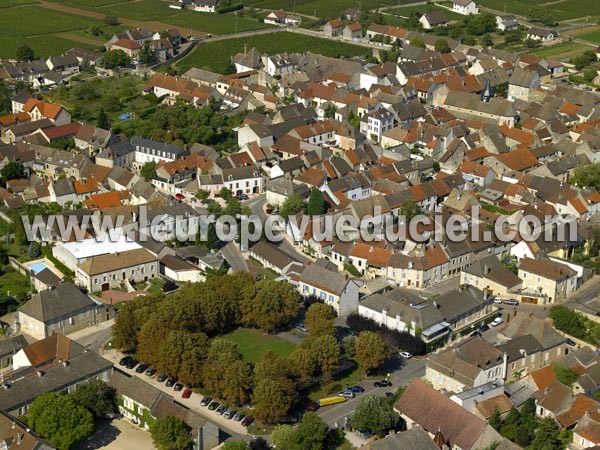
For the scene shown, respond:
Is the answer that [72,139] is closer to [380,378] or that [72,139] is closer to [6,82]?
[6,82]

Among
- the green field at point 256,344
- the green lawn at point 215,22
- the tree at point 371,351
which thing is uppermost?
the green lawn at point 215,22

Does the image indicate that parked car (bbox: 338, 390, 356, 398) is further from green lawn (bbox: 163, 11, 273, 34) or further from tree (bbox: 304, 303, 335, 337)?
green lawn (bbox: 163, 11, 273, 34)

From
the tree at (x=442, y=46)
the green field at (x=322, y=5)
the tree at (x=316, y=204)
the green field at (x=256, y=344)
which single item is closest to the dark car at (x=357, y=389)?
the green field at (x=256, y=344)

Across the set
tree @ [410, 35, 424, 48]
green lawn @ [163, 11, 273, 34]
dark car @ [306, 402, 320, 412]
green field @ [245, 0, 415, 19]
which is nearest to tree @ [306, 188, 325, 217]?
dark car @ [306, 402, 320, 412]

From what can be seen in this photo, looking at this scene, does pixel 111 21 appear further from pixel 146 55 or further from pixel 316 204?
pixel 316 204

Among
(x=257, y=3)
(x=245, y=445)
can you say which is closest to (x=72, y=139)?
(x=245, y=445)

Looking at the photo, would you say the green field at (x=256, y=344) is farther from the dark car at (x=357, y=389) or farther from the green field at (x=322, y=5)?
the green field at (x=322, y=5)
